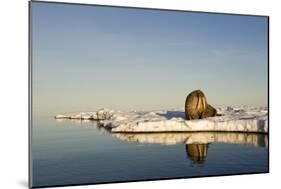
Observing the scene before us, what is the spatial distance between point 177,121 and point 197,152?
29 centimetres

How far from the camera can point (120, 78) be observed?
4.00 meters

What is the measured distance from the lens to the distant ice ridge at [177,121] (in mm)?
3955

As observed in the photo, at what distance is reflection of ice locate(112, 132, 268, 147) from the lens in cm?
404

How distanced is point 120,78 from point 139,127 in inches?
16.1

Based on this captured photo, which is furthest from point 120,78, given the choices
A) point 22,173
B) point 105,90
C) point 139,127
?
point 22,173

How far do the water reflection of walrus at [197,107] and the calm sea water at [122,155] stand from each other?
20 cm

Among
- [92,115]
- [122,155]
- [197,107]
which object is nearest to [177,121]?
[197,107]

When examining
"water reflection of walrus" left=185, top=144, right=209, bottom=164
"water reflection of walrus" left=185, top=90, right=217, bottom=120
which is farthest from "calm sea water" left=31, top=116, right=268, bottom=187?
"water reflection of walrus" left=185, top=90, right=217, bottom=120

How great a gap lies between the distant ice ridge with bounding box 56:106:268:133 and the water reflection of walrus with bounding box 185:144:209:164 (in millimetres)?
133

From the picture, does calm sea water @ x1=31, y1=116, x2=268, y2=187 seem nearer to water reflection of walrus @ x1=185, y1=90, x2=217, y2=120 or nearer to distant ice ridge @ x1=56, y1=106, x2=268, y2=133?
distant ice ridge @ x1=56, y1=106, x2=268, y2=133

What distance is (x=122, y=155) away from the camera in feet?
13.0

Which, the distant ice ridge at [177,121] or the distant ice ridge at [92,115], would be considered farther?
→ the distant ice ridge at [177,121]

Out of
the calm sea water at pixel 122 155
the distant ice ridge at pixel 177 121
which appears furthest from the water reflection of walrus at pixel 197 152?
the distant ice ridge at pixel 177 121

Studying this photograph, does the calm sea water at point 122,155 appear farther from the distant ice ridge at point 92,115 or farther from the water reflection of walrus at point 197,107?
the water reflection of walrus at point 197,107
